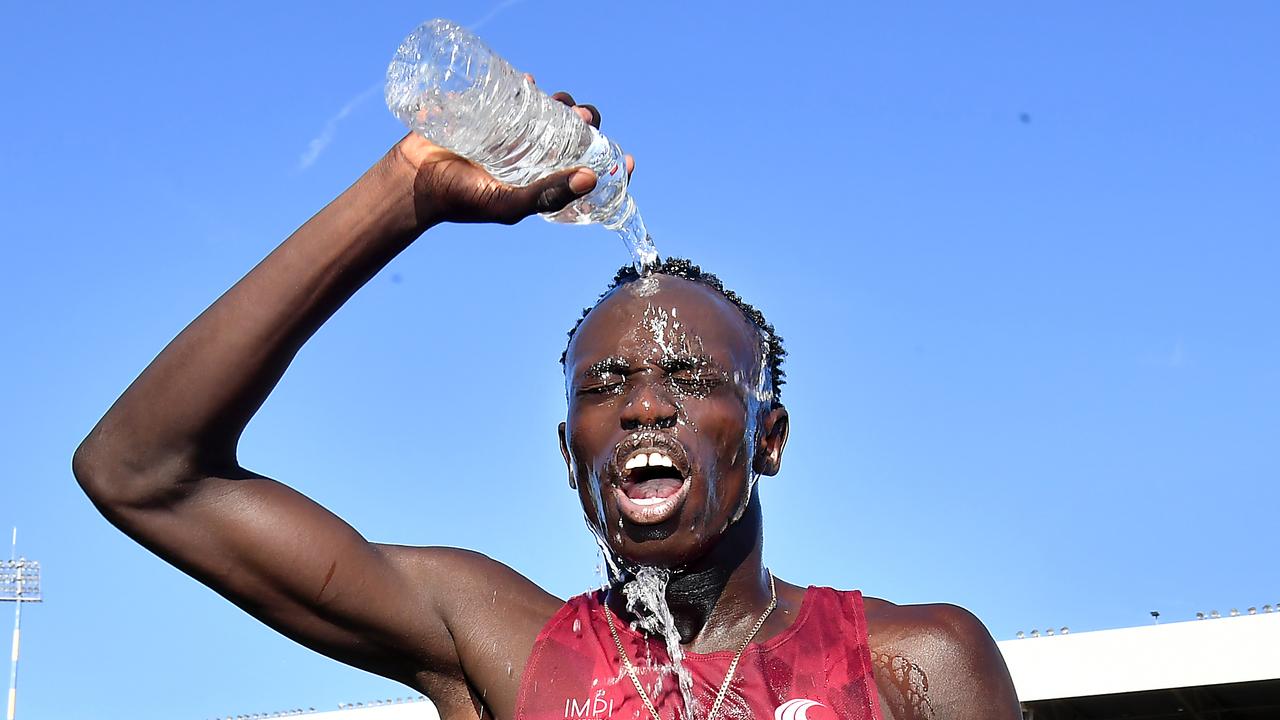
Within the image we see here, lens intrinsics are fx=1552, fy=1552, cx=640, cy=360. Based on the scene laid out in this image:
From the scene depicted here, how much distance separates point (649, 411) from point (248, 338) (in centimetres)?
94

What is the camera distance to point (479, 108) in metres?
3.43

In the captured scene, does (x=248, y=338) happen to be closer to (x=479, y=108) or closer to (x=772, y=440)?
(x=479, y=108)

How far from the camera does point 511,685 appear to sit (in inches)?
148

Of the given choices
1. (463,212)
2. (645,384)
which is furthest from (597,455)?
(463,212)

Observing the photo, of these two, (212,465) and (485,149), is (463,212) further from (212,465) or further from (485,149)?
(212,465)

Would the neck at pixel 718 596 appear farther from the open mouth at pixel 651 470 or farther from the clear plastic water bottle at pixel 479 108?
the clear plastic water bottle at pixel 479 108

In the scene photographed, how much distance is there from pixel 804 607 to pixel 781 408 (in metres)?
0.56

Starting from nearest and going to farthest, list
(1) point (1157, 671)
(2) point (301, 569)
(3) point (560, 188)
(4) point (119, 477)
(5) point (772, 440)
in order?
(3) point (560, 188), (4) point (119, 477), (2) point (301, 569), (5) point (772, 440), (1) point (1157, 671)

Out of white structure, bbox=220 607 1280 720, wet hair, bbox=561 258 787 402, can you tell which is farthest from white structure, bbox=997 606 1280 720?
wet hair, bbox=561 258 787 402

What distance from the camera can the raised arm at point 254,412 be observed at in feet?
10.9

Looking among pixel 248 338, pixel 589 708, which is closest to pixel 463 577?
pixel 589 708

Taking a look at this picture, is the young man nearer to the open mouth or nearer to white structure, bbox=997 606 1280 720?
the open mouth

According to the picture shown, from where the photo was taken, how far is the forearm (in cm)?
331

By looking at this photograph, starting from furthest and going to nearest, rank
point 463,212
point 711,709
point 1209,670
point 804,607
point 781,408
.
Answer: point 1209,670
point 781,408
point 804,607
point 711,709
point 463,212
